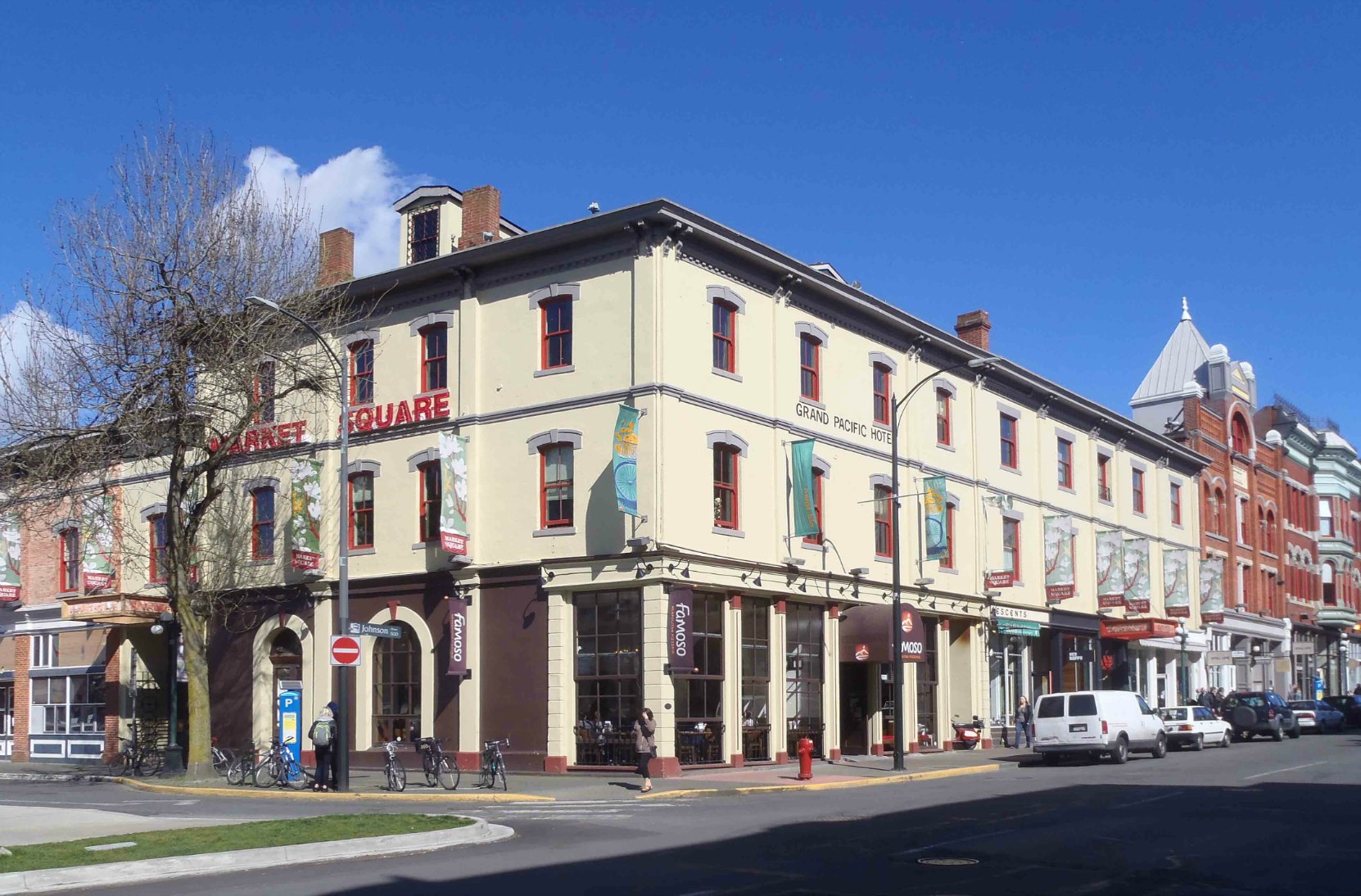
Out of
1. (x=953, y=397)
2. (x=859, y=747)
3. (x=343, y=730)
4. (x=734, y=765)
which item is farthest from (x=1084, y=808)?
(x=953, y=397)

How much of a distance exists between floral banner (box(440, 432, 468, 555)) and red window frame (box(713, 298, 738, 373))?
6.27 m

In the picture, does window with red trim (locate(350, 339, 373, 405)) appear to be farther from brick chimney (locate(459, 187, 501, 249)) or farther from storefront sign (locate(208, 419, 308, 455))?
brick chimney (locate(459, 187, 501, 249))

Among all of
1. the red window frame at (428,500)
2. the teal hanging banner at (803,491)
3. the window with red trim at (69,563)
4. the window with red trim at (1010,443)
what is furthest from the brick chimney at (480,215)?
the window with red trim at (1010,443)

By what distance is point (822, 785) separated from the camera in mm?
27969

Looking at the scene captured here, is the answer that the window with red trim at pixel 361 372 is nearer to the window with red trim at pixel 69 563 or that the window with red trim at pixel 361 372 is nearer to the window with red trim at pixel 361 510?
the window with red trim at pixel 361 510

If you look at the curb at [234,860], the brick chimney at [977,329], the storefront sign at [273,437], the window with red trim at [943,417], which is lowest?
the curb at [234,860]

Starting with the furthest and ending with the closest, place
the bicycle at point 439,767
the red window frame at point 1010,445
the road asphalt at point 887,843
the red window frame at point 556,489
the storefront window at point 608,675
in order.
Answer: the red window frame at point 1010,445
the red window frame at point 556,489
the storefront window at point 608,675
the bicycle at point 439,767
the road asphalt at point 887,843

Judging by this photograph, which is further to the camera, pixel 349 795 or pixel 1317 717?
pixel 1317 717

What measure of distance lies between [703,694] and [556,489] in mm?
5620

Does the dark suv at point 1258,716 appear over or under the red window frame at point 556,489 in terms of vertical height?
under

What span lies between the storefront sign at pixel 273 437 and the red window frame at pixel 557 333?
7.55 meters

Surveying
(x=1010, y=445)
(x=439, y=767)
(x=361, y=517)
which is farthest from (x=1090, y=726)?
(x=361, y=517)

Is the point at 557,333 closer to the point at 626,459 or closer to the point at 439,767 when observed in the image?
the point at 626,459

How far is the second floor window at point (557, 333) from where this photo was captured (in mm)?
31828
